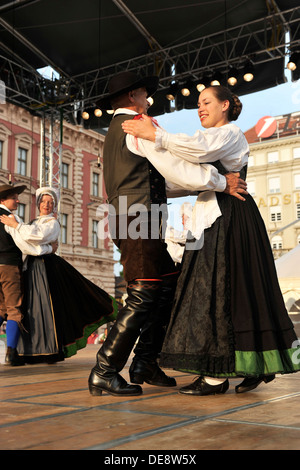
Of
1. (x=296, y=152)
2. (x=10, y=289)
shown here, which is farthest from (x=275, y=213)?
(x=10, y=289)

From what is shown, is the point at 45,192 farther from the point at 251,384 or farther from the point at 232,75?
the point at 232,75

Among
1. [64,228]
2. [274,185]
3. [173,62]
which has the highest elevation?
[274,185]

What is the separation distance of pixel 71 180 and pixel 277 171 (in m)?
25.7

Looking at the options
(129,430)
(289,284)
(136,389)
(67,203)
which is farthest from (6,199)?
(67,203)

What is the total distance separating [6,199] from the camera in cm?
456

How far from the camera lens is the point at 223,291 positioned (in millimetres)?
2285

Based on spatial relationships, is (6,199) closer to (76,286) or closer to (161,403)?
(76,286)

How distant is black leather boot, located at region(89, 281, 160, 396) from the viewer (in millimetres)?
2193

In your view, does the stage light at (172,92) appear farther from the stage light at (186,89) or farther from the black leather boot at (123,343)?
the black leather boot at (123,343)

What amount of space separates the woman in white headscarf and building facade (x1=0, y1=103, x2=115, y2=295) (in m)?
18.6

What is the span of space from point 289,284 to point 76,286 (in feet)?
17.0

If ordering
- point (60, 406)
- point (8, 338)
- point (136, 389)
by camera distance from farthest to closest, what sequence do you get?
point (8, 338) < point (136, 389) < point (60, 406)

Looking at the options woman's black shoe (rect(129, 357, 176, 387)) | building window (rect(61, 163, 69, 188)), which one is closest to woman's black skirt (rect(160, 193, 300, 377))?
woman's black shoe (rect(129, 357, 176, 387))

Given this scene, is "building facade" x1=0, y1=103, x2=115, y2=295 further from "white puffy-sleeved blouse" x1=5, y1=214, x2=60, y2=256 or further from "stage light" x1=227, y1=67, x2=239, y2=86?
"white puffy-sleeved blouse" x1=5, y1=214, x2=60, y2=256
